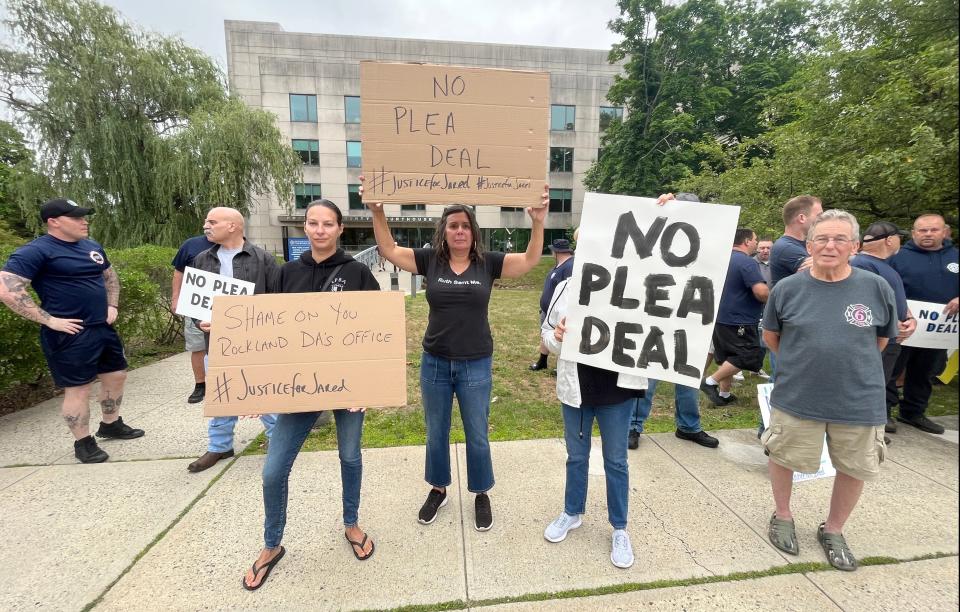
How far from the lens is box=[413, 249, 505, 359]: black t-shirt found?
2367 millimetres

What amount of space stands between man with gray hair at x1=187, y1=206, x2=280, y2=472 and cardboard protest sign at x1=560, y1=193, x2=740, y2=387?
2.56 meters

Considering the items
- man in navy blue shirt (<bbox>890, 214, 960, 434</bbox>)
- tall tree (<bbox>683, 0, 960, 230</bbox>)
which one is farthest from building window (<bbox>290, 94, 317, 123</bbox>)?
man in navy blue shirt (<bbox>890, 214, 960, 434</bbox>)

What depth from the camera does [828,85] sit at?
22.2 ft

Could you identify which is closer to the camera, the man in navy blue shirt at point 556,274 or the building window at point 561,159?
the man in navy blue shirt at point 556,274

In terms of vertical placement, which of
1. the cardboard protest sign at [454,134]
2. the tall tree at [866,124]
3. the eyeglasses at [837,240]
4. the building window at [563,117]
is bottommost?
the eyeglasses at [837,240]

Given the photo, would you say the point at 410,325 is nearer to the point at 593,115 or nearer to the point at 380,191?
the point at 380,191

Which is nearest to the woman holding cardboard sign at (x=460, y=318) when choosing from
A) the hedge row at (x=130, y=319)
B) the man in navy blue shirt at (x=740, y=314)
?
the man in navy blue shirt at (x=740, y=314)

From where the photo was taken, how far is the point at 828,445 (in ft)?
7.41

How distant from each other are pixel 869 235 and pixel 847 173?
235 centimetres

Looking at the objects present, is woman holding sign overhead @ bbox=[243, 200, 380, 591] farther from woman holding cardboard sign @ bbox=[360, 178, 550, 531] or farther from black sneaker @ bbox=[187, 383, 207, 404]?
black sneaker @ bbox=[187, 383, 207, 404]

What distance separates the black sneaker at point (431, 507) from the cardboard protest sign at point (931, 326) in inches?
170

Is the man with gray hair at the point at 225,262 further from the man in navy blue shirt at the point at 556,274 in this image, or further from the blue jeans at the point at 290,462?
the man in navy blue shirt at the point at 556,274

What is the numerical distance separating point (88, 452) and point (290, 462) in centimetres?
264

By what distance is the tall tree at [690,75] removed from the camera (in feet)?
63.9
